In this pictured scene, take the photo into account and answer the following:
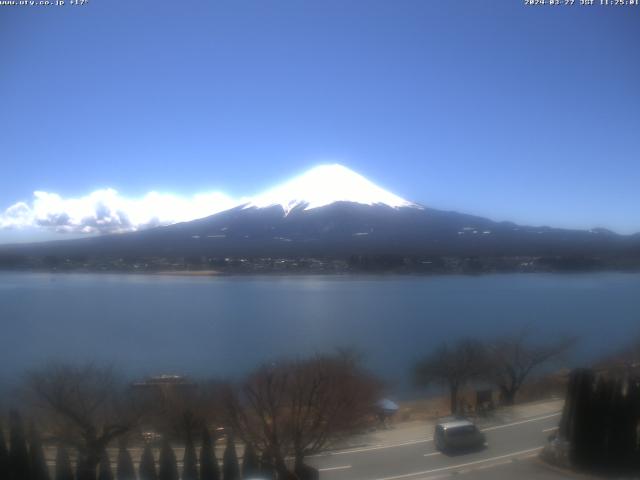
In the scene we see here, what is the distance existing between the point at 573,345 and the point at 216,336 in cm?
367

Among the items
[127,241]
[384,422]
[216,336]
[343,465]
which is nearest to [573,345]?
[384,422]

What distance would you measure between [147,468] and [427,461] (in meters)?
1.86

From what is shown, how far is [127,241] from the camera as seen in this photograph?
7.02 meters

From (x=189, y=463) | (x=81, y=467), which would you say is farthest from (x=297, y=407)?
(x=81, y=467)

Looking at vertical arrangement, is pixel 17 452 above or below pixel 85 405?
below

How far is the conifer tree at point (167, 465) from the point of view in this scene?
3.24 m

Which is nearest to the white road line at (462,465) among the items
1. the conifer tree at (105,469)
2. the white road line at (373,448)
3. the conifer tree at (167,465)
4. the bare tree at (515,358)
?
the white road line at (373,448)

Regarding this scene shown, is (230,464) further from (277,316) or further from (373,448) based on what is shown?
(277,316)

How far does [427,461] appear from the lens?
3.44m

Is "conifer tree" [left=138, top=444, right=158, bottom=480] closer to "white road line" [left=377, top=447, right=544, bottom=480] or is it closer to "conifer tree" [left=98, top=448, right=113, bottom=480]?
"conifer tree" [left=98, top=448, right=113, bottom=480]

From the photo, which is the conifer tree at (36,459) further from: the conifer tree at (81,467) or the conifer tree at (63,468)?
the conifer tree at (81,467)

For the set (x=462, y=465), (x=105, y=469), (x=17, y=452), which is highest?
(x=17, y=452)

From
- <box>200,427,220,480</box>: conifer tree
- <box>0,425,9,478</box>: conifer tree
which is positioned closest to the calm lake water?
<box>200,427,220,480</box>: conifer tree

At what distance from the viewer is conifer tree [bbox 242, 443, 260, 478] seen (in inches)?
131
